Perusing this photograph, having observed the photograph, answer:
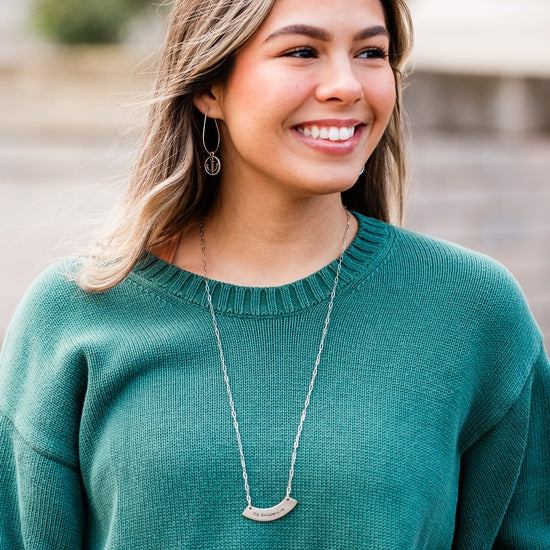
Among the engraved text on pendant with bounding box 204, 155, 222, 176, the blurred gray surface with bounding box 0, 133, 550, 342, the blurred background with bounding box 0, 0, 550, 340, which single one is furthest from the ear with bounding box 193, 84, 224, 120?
the blurred gray surface with bounding box 0, 133, 550, 342

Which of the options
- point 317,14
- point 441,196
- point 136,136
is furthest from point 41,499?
point 441,196

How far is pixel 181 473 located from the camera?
1988 mm

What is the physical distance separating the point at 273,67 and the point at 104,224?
702mm

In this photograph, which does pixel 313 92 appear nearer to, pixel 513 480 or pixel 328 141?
pixel 328 141

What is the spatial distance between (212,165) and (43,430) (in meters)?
0.77

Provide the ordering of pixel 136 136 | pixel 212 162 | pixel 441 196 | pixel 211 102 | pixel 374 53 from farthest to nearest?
pixel 441 196 < pixel 136 136 < pixel 212 162 < pixel 211 102 < pixel 374 53

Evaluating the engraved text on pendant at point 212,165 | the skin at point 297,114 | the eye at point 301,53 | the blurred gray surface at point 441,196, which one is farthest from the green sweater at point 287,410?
the blurred gray surface at point 441,196

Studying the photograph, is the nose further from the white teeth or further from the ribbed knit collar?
the ribbed knit collar

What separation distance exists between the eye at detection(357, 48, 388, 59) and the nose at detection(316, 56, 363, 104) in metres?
0.08

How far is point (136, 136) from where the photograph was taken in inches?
166

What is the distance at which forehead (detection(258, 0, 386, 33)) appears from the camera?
1.97 meters

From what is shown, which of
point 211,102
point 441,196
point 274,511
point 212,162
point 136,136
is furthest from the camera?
point 441,196

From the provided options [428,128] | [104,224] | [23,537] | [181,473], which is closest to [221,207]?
[104,224]

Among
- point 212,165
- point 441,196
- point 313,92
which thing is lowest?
point 441,196
